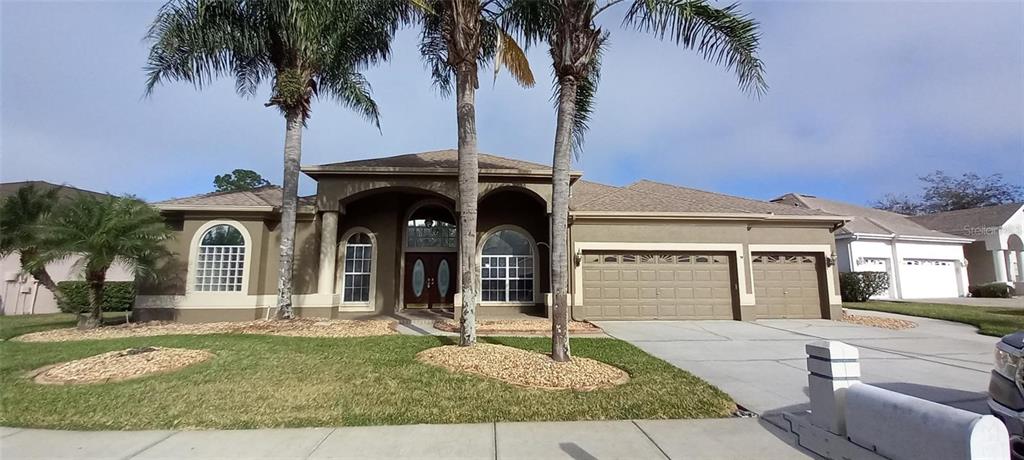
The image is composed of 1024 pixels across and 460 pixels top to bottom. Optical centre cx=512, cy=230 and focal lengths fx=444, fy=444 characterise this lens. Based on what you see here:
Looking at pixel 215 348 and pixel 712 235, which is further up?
pixel 712 235

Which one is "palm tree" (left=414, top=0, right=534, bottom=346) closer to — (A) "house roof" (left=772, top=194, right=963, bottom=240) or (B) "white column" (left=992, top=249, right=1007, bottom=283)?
(A) "house roof" (left=772, top=194, right=963, bottom=240)

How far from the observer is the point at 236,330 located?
1082 cm

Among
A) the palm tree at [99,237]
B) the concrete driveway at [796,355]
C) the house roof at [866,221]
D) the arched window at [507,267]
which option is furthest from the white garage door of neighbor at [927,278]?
the palm tree at [99,237]

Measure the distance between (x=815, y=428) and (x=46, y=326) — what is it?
18.2 meters

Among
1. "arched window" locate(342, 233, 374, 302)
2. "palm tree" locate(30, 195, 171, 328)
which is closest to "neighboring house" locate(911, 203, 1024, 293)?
"arched window" locate(342, 233, 374, 302)

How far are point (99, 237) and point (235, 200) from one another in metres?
3.85

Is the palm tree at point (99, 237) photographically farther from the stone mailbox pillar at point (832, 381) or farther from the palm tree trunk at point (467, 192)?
the stone mailbox pillar at point (832, 381)

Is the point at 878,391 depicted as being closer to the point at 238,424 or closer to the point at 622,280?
the point at 238,424

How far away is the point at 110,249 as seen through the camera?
10.9m

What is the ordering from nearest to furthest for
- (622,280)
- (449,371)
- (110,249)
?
(449,371) < (110,249) < (622,280)

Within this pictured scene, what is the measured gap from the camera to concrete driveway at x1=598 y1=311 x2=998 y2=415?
6145 millimetres

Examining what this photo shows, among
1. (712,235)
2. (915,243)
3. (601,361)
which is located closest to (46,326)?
(601,361)

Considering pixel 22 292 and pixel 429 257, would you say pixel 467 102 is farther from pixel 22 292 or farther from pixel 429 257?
pixel 22 292

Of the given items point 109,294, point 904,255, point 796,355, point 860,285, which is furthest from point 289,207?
point 904,255
